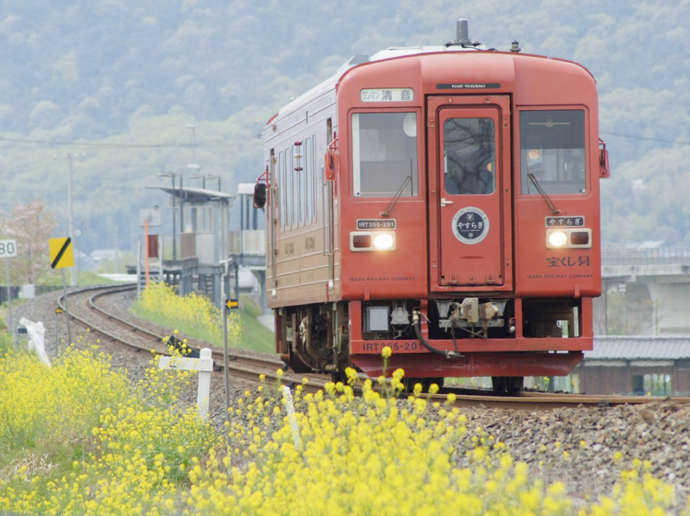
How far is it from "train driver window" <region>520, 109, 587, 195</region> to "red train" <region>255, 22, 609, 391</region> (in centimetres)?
1

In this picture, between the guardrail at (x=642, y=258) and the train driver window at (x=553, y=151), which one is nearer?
the train driver window at (x=553, y=151)

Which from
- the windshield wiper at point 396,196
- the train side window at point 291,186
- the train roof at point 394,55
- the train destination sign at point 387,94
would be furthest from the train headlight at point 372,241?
the train side window at point 291,186

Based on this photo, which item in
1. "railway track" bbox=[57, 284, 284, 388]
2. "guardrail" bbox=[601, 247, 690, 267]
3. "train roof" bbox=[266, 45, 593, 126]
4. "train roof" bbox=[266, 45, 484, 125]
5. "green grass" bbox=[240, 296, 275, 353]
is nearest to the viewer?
"train roof" bbox=[266, 45, 593, 126]

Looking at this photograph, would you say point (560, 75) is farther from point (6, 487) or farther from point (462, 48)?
point (6, 487)

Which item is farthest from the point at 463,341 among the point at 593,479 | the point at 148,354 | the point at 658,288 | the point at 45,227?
the point at 45,227

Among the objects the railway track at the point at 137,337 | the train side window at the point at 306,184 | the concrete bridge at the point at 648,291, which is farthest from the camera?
the concrete bridge at the point at 648,291

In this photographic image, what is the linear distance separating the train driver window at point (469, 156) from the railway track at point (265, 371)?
6.60ft

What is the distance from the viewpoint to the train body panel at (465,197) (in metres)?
11.8

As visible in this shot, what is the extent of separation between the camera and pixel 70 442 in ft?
46.9

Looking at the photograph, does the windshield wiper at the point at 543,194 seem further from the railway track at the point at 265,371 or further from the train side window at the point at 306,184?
the train side window at the point at 306,184

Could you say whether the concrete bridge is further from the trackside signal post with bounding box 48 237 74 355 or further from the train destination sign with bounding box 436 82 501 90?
the train destination sign with bounding box 436 82 501 90

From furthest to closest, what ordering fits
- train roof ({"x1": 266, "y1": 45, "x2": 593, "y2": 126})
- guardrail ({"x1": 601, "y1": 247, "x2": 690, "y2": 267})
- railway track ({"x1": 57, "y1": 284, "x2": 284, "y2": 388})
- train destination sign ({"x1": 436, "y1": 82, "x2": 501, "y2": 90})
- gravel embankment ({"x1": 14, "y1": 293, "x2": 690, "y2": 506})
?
1. guardrail ({"x1": 601, "y1": 247, "x2": 690, "y2": 267})
2. railway track ({"x1": 57, "y1": 284, "x2": 284, "y2": 388})
3. train roof ({"x1": 266, "y1": 45, "x2": 593, "y2": 126})
4. train destination sign ({"x1": 436, "y1": 82, "x2": 501, "y2": 90})
5. gravel embankment ({"x1": 14, "y1": 293, "x2": 690, "y2": 506})

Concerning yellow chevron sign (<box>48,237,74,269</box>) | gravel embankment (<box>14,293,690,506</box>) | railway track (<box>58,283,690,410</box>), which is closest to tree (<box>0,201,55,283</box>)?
railway track (<box>58,283,690,410</box>)

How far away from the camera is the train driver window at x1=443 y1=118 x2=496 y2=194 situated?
1184cm
